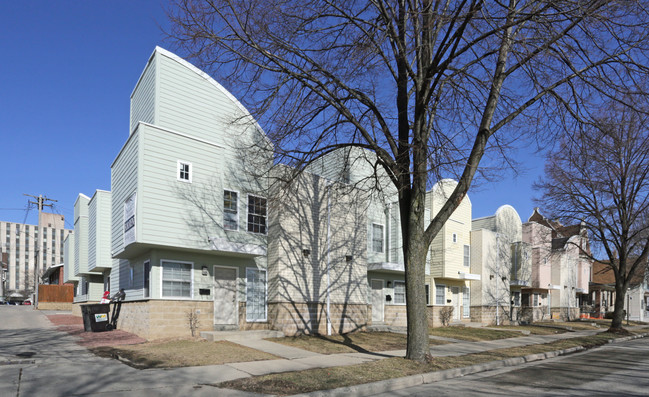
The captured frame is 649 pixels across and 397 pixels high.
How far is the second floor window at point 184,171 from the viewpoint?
52.5 ft

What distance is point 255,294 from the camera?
1811 centimetres

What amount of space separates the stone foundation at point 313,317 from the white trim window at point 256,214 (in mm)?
2794

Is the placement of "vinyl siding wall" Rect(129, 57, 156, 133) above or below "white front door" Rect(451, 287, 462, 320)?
above

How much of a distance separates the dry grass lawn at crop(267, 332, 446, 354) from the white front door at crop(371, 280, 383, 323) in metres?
4.03

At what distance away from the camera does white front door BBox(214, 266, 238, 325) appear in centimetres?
1720

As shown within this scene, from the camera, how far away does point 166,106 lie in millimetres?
16828

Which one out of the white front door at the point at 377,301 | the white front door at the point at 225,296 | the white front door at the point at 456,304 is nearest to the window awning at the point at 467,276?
the white front door at the point at 456,304

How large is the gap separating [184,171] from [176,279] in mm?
3500

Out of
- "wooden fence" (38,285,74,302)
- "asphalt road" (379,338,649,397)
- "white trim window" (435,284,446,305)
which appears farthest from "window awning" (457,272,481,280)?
"wooden fence" (38,285,74,302)

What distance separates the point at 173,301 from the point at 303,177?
657cm

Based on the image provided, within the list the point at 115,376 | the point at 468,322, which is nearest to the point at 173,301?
the point at 115,376

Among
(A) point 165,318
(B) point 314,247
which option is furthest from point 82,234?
(B) point 314,247

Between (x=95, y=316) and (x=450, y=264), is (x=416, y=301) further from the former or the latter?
(x=450, y=264)

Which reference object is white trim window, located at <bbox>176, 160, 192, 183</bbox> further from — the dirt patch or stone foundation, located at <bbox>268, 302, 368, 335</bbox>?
stone foundation, located at <bbox>268, 302, 368, 335</bbox>
